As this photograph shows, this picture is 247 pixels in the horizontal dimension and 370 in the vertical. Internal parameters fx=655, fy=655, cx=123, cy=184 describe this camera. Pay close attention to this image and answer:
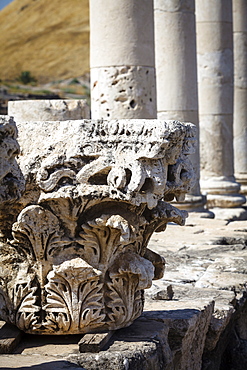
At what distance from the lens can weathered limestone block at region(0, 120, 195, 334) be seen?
376 centimetres

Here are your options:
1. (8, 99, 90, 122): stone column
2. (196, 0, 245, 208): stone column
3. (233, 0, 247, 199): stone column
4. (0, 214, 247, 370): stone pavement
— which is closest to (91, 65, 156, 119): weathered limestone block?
(0, 214, 247, 370): stone pavement

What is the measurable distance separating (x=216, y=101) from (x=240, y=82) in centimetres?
230

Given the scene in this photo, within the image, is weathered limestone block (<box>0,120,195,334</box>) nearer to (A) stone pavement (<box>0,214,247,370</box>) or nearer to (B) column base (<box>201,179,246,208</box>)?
(A) stone pavement (<box>0,214,247,370</box>)

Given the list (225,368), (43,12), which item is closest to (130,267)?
(225,368)

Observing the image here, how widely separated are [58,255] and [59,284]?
171 mm

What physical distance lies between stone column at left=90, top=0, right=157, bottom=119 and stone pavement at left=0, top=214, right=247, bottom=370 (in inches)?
67.8

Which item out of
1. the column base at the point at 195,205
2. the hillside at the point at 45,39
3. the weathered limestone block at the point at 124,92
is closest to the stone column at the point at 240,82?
the column base at the point at 195,205

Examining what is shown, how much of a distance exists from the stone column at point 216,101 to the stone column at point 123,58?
173 inches

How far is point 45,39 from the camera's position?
58688mm

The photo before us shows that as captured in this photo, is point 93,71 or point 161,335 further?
point 93,71

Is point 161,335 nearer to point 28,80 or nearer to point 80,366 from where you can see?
point 80,366

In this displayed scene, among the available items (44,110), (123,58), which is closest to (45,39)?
(123,58)

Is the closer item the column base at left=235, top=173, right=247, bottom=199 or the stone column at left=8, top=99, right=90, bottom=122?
the stone column at left=8, top=99, right=90, bottom=122

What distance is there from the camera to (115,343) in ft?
12.4
